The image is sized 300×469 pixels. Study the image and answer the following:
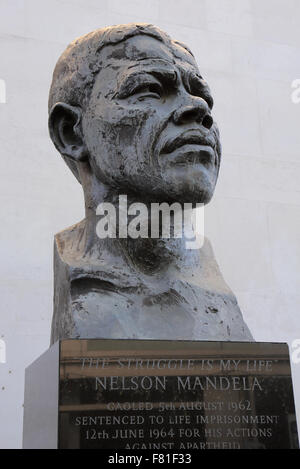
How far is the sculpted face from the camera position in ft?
9.32

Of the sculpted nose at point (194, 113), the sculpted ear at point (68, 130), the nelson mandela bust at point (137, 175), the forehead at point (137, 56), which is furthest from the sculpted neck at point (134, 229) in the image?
the forehead at point (137, 56)

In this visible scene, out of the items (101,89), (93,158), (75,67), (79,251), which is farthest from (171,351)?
(75,67)

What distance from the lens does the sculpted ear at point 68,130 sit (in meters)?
3.13

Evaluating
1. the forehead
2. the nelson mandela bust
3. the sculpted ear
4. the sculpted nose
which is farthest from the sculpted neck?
the forehead

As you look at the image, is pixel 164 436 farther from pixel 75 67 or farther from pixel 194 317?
pixel 75 67

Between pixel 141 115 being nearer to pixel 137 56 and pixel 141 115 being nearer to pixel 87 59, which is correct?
pixel 137 56

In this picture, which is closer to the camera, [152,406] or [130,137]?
[152,406]

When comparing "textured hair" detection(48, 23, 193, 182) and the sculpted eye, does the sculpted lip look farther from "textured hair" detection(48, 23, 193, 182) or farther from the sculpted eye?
"textured hair" detection(48, 23, 193, 182)

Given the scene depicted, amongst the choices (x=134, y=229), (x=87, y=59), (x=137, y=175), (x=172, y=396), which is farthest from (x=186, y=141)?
(x=172, y=396)

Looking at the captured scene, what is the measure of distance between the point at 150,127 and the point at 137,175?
216 mm

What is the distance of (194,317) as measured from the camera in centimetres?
284

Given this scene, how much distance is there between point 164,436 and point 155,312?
589 millimetres

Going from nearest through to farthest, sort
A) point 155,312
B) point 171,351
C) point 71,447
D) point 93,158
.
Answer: point 71,447
point 171,351
point 155,312
point 93,158

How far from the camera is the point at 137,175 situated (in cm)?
287
